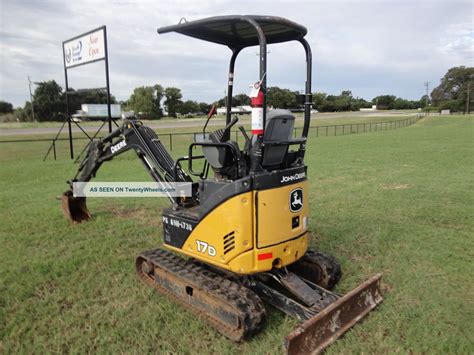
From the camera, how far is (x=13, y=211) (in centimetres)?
801

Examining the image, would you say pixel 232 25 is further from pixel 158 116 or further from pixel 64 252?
pixel 158 116

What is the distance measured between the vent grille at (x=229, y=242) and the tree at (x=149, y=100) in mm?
62206

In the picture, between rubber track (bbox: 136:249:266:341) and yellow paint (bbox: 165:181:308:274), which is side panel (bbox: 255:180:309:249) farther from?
rubber track (bbox: 136:249:266:341)

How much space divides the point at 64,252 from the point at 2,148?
1958cm

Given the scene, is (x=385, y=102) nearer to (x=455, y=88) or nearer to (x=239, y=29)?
(x=455, y=88)

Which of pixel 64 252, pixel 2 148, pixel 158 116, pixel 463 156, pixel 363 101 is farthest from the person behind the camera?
pixel 363 101

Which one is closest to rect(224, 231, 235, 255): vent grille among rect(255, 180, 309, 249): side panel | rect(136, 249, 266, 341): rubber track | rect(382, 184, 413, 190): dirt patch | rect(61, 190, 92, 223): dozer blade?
rect(255, 180, 309, 249): side panel

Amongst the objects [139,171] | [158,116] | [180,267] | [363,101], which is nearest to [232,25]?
[180,267]

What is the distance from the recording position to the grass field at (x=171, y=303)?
11.9 feet

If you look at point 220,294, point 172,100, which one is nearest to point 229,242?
point 220,294

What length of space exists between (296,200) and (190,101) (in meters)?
67.2

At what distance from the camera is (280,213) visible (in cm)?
A: 376

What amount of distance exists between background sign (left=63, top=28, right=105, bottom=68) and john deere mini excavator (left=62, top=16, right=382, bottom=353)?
11.5 m

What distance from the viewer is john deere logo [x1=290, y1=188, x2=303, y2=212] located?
388 cm
